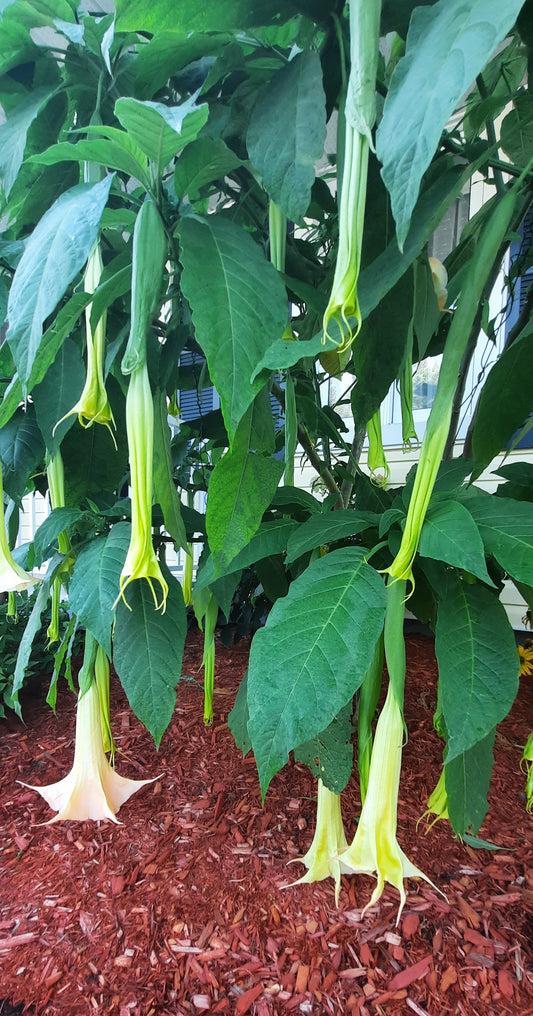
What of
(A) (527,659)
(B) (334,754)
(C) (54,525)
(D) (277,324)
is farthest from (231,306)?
(A) (527,659)

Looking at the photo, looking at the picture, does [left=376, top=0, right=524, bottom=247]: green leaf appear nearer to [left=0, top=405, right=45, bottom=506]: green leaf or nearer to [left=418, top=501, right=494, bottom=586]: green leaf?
[left=418, top=501, right=494, bottom=586]: green leaf

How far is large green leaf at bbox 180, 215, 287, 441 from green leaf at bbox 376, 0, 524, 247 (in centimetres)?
12

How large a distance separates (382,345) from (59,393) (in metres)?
0.33

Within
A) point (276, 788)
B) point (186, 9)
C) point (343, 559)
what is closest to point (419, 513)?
point (343, 559)

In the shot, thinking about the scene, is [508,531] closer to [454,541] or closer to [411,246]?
[454,541]

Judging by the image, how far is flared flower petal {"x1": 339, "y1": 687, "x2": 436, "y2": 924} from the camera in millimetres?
392

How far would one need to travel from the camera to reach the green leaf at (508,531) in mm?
398

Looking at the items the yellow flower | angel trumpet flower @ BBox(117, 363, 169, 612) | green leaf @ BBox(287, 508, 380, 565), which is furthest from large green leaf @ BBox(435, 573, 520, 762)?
the yellow flower

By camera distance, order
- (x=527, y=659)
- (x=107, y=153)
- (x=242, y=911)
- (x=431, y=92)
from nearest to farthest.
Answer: (x=431, y=92)
(x=107, y=153)
(x=242, y=911)
(x=527, y=659)

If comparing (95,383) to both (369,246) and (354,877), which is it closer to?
(369,246)

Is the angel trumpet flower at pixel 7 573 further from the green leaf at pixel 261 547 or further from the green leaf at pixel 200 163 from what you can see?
the green leaf at pixel 200 163

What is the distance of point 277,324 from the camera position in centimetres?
Answer: 37

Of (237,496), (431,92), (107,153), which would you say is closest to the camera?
(431,92)

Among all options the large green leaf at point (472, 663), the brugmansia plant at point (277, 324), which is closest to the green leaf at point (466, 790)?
the brugmansia plant at point (277, 324)
